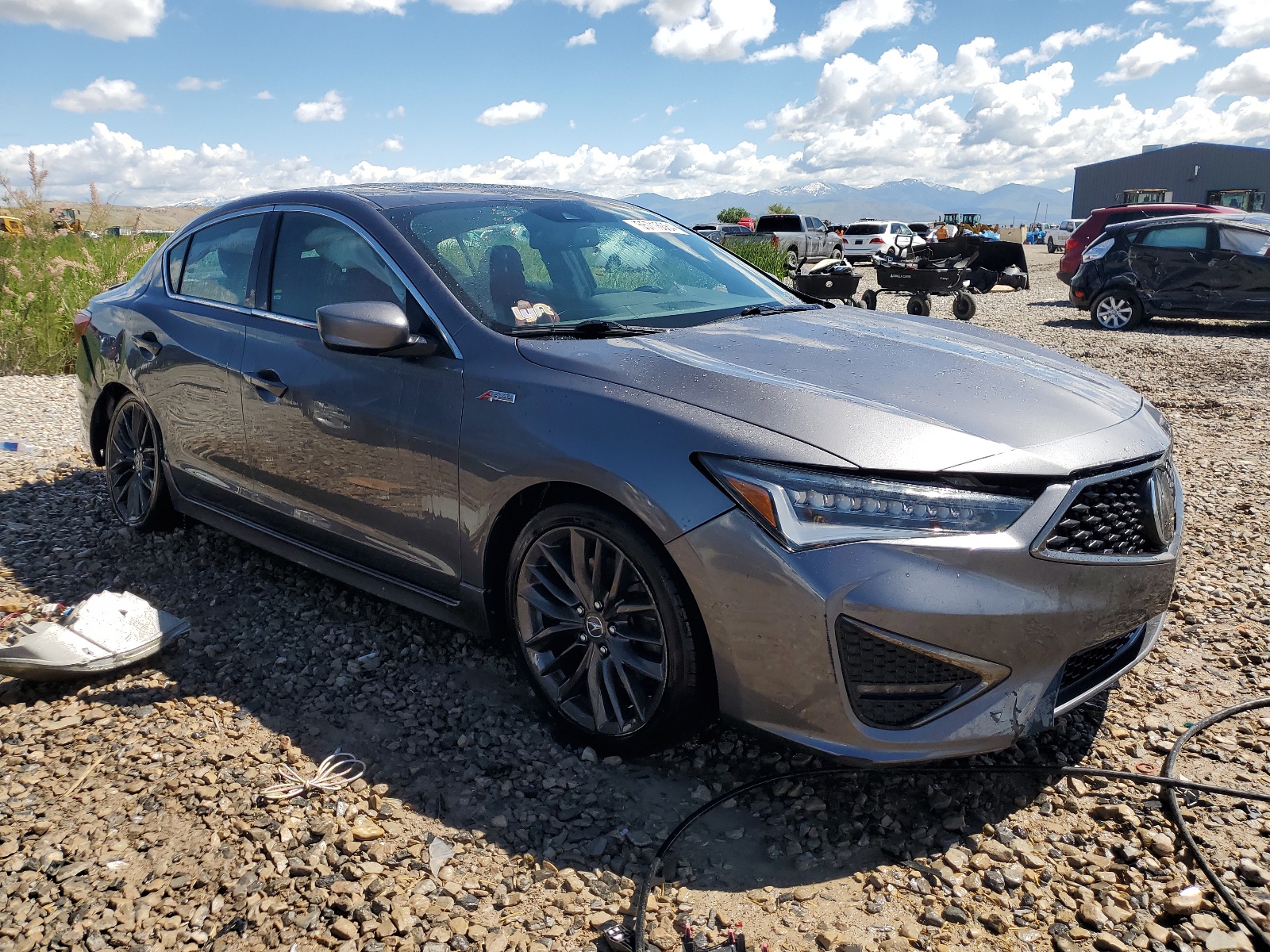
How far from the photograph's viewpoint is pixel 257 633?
3865 mm

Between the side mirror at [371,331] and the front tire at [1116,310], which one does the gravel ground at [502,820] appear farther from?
the front tire at [1116,310]

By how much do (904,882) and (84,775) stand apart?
2427 mm

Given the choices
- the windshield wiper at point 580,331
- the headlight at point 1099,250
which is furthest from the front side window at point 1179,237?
the windshield wiper at point 580,331

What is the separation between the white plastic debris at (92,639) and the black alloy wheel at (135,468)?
107 cm

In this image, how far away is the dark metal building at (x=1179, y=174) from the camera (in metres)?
76.1

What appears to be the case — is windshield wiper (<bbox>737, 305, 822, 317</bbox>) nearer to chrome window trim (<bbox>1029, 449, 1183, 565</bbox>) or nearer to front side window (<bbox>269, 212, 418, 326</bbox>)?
front side window (<bbox>269, 212, 418, 326</bbox>)

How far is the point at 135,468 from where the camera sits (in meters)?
4.87

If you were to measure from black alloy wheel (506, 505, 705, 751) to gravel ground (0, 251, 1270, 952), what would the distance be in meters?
0.18

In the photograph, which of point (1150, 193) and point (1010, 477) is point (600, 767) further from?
point (1150, 193)

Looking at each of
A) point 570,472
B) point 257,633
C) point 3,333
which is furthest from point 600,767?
point 3,333

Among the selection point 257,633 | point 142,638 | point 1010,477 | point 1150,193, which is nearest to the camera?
point 1010,477

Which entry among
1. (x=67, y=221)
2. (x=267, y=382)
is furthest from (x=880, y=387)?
(x=67, y=221)

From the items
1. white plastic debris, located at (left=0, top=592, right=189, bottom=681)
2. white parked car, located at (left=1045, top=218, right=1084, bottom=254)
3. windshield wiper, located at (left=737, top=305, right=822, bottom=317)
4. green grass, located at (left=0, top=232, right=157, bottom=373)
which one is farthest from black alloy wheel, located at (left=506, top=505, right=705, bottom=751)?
white parked car, located at (left=1045, top=218, right=1084, bottom=254)

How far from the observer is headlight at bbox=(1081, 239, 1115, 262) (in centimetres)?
1418
